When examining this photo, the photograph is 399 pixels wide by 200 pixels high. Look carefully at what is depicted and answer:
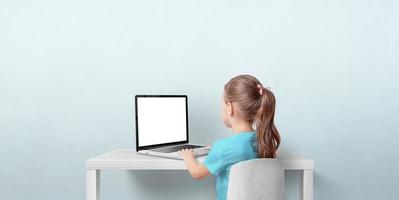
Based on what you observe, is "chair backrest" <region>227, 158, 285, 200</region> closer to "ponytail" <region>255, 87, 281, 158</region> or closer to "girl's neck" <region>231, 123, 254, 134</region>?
"ponytail" <region>255, 87, 281, 158</region>

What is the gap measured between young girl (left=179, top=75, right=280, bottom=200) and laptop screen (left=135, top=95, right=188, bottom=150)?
51 centimetres

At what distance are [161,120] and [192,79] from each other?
1.06ft

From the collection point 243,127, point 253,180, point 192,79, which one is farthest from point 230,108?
point 192,79

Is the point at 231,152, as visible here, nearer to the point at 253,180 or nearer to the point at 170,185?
the point at 253,180

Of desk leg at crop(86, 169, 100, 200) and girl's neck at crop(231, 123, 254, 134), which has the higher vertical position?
girl's neck at crop(231, 123, 254, 134)

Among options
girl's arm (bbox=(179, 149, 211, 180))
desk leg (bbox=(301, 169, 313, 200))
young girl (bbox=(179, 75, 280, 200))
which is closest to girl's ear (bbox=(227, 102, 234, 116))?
young girl (bbox=(179, 75, 280, 200))

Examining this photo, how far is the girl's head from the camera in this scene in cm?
148

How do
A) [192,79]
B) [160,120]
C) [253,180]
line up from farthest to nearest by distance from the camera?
[192,79], [160,120], [253,180]

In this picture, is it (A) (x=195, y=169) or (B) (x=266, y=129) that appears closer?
(B) (x=266, y=129)

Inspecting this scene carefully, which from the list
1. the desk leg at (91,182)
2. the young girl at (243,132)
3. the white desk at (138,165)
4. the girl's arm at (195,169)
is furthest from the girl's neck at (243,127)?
the desk leg at (91,182)

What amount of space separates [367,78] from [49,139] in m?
1.64

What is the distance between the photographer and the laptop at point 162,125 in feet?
6.67

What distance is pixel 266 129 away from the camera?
4.88ft

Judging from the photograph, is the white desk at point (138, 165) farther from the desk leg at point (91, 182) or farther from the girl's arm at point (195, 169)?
the girl's arm at point (195, 169)
